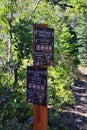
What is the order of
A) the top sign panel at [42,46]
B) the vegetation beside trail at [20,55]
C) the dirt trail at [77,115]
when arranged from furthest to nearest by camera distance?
the dirt trail at [77,115]
the vegetation beside trail at [20,55]
the top sign panel at [42,46]

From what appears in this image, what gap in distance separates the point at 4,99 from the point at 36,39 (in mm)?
2374

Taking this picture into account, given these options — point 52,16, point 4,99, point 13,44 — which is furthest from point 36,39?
point 52,16

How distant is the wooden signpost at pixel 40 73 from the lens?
16.4 ft

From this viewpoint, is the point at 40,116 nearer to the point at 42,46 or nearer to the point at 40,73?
the point at 40,73

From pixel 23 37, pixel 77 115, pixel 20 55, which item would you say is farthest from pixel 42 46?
pixel 77 115

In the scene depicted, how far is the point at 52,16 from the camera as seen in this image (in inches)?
376

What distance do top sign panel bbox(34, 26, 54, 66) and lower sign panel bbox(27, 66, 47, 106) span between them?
0.14 meters

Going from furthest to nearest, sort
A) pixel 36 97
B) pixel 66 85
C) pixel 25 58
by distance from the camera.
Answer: pixel 66 85
pixel 25 58
pixel 36 97

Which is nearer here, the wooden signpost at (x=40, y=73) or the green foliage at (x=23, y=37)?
the wooden signpost at (x=40, y=73)

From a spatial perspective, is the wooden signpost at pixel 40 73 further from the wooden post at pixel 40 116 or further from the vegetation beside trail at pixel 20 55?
the vegetation beside trail at pixel 20 55

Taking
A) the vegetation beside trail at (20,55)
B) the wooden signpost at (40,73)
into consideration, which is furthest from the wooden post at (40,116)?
the vegetation beside trail at (20,55)

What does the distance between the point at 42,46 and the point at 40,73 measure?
0.43m

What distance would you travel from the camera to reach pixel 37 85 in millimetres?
5008

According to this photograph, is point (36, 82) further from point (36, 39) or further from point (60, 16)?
point (60, 16)
